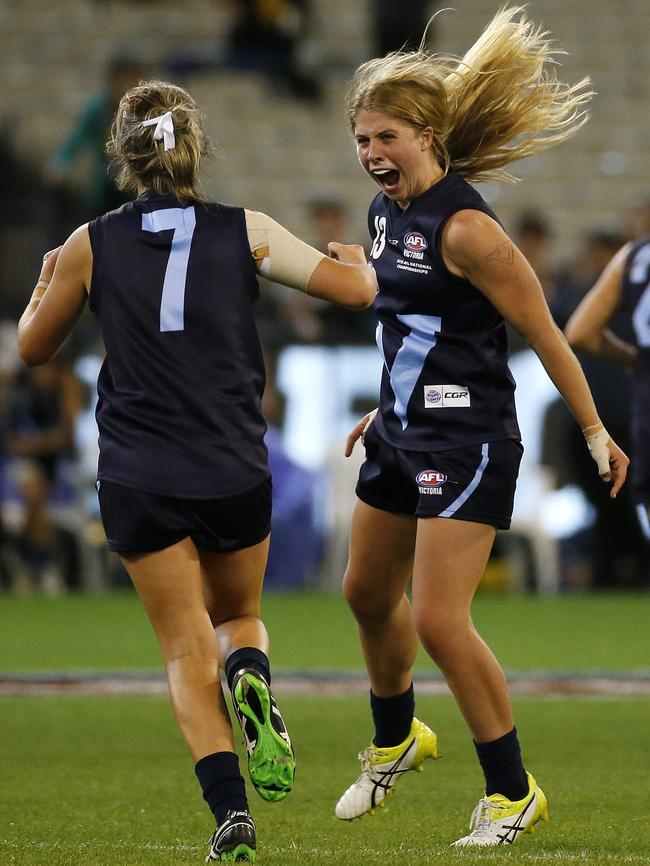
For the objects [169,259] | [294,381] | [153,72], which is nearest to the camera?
[169,259]

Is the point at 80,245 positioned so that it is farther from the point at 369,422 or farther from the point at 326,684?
the point at 326,684

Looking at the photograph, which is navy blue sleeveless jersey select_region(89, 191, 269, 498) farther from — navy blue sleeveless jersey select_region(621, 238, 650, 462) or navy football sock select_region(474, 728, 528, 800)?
navy blue sleeveless jersey select_region(621, 238, 650, 462)

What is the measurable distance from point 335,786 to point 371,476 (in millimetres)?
1323


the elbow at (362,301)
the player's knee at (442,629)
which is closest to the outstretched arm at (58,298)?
the elbow at (362,301)

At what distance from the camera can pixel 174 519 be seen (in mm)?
4023

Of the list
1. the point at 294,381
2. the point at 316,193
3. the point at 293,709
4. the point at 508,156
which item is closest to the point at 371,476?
the point at 508,156

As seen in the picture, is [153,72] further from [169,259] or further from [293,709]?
[169,259]

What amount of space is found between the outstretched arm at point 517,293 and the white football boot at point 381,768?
3.42ft

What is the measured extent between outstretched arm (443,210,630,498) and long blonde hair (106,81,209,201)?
2.30 ft

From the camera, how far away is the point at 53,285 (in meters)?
4.11

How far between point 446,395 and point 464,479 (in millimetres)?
237

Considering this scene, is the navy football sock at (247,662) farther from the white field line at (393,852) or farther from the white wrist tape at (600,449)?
the white wrist tape at (600,449)

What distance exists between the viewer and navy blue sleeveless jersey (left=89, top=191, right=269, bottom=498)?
13.2 feet

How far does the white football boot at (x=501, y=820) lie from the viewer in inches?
169
